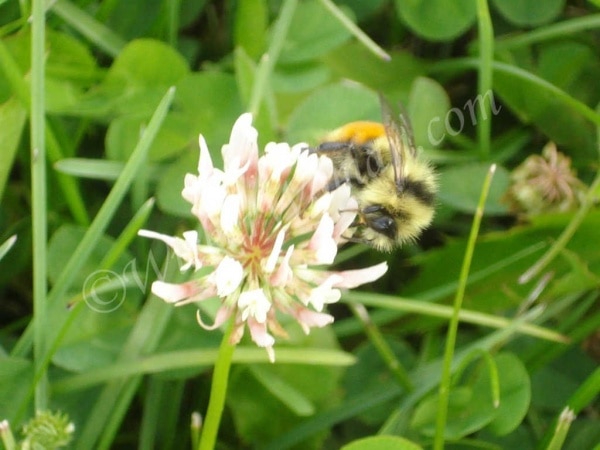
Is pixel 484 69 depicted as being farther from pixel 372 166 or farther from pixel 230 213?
pixel 230 213

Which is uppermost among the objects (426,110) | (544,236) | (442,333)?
(426,110)

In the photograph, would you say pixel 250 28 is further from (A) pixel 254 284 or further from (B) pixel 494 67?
(A) pixel 254 284

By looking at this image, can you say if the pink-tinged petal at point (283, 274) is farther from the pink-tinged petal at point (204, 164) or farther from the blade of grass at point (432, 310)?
the blade of grass at point (432, 310)

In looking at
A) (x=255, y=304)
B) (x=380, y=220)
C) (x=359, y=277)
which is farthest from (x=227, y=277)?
(x=380, y=220)

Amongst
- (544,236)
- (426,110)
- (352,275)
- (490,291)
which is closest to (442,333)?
(490,291)

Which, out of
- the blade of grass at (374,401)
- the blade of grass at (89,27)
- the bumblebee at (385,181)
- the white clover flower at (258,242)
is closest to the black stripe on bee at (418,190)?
the bumblebee at (385,181)

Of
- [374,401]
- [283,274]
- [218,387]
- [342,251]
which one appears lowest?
[374,401]

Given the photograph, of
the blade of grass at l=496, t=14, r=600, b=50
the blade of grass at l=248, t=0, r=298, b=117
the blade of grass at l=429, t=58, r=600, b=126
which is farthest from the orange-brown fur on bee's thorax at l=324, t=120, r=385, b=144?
the blade of grass at l=496, t=14, r=600, b=50
